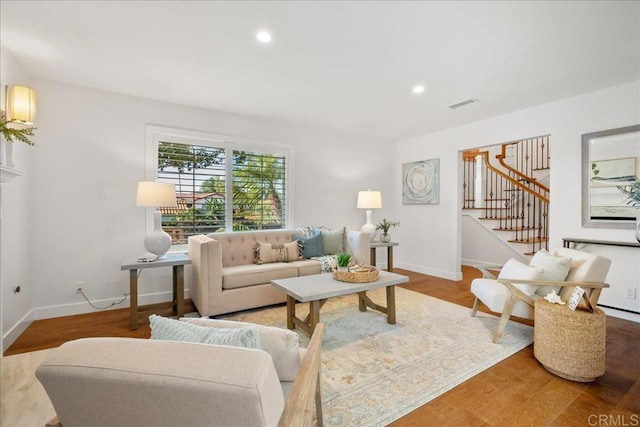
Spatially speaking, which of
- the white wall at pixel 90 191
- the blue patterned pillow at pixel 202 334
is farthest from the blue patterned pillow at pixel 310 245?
the blue patterned pillow at pixel 202 334

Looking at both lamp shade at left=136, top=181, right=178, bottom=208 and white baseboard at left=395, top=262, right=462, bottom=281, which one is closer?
lamp shade at left=136, top=181, right=178, bottom=208

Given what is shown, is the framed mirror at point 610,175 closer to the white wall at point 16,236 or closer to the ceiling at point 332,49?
the ceiling at point 332,49

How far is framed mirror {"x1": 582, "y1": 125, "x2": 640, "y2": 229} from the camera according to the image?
3.10m

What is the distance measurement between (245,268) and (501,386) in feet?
8.56

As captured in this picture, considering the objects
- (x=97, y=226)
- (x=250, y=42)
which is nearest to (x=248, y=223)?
(x=97, y=226)

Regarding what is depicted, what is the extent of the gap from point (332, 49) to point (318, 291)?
6.74 feet

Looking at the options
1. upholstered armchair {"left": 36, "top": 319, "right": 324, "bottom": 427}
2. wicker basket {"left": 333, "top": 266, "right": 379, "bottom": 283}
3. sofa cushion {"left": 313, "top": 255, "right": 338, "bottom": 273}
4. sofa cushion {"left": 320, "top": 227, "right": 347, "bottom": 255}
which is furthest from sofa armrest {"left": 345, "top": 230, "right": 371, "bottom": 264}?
upholstered armchair {"left": 36, "top": 319, "right": 324, "bottom": 427}

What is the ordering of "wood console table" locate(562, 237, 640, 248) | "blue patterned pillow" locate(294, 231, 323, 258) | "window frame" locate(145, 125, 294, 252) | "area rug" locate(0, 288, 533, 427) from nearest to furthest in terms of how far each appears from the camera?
"area rug" locate(0, 288, 533, 427)
"wood console table" locate(562, 237, 640, 248)
"window frame" locate(145, 125, 294, 252)
"blue patterned pillow" locate(294, 231, 323, 258)

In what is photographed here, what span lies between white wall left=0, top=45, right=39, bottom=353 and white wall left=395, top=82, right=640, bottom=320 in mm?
5326

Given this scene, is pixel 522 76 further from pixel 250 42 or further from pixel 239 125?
pixel 239 125

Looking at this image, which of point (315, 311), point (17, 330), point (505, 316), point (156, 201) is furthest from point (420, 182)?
point (17, 330)

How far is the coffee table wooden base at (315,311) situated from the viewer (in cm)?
250

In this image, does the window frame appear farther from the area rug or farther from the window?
the area rug

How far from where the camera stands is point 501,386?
77.9 inches
